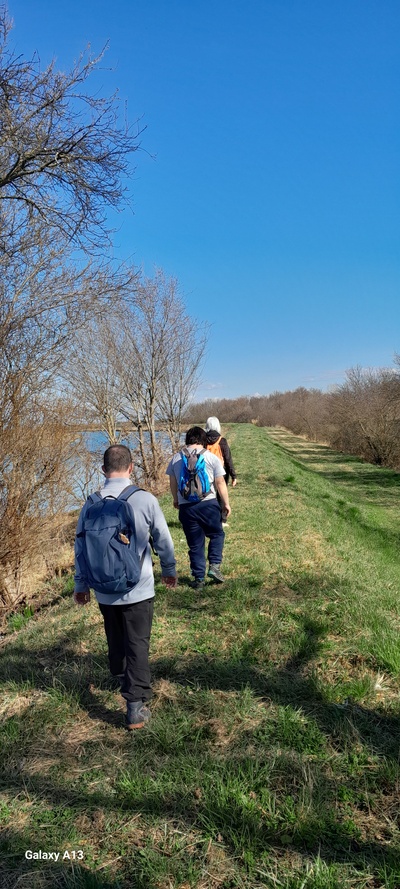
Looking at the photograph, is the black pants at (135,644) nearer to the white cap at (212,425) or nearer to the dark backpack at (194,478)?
the dark backpack at (194,478)

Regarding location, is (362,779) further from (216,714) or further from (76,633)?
(76,633)

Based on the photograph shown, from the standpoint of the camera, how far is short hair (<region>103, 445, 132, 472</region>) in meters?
Result: 3.26

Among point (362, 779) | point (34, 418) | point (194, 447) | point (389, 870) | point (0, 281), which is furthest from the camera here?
point (34, 418)

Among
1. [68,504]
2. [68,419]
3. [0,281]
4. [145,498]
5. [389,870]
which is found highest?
[0,281]

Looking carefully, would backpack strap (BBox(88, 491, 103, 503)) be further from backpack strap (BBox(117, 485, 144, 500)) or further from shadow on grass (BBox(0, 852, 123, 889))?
shadow on grass (BBox(0, 852, 123, 889))

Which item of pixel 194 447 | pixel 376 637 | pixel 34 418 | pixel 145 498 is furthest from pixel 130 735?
pixel 34 418

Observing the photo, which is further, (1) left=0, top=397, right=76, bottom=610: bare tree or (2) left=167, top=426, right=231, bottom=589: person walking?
(1) left=0, top=397, right=76, bottom=610: bare tree

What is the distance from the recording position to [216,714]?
3180 millimetres

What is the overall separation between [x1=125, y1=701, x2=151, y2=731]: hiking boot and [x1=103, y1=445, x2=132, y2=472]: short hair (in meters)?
1.50

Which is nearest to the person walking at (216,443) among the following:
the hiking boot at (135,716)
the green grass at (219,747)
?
the green grass at (219,747)

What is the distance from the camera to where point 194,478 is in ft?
16.9

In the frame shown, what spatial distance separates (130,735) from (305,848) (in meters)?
1.26

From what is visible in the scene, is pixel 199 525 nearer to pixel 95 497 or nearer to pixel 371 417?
pixel 95 497

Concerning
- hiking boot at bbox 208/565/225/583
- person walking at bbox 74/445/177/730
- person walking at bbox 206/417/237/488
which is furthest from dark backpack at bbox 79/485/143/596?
person walking at bbox 206/417/237/488
